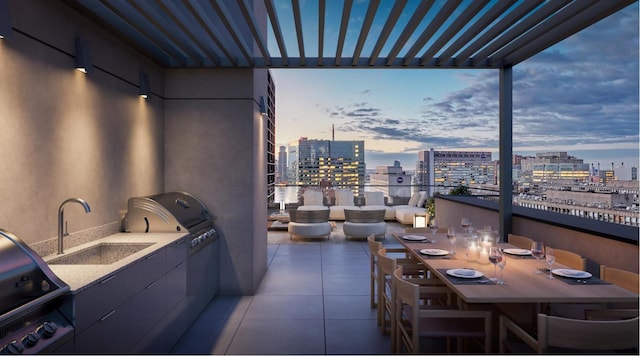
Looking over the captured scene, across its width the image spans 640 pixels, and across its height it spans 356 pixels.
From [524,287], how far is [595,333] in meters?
0.49

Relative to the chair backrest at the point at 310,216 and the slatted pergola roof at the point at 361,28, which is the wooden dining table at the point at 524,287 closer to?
the slatted pergola roof at the point at 361,28

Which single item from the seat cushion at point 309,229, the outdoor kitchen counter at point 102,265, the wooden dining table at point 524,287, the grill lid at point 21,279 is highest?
the grill lid at point 21,279

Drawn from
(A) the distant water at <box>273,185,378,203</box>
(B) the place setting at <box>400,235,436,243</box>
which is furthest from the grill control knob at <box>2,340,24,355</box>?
(A) the distant water at <box>273,185,378,203</box>

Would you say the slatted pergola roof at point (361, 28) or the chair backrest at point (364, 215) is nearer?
the slatted pergola roof at point (361, 28)

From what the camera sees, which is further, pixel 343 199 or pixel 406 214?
pixel 343 199

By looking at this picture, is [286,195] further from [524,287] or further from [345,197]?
[524,287]

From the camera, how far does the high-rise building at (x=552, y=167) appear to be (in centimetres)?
396

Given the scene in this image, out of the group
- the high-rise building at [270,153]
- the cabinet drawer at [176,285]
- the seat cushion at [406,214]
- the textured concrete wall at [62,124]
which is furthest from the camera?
the high-rise building at [270,153]

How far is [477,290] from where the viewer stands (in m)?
1.96

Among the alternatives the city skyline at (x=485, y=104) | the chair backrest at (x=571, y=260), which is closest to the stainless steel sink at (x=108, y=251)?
the chair backrest at (x=571, y=260)

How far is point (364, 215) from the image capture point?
275 inches

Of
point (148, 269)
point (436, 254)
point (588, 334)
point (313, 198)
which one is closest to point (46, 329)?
point (148, 269)

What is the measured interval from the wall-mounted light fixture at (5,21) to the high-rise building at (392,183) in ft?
28.3

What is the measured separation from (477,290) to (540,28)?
2.37m
